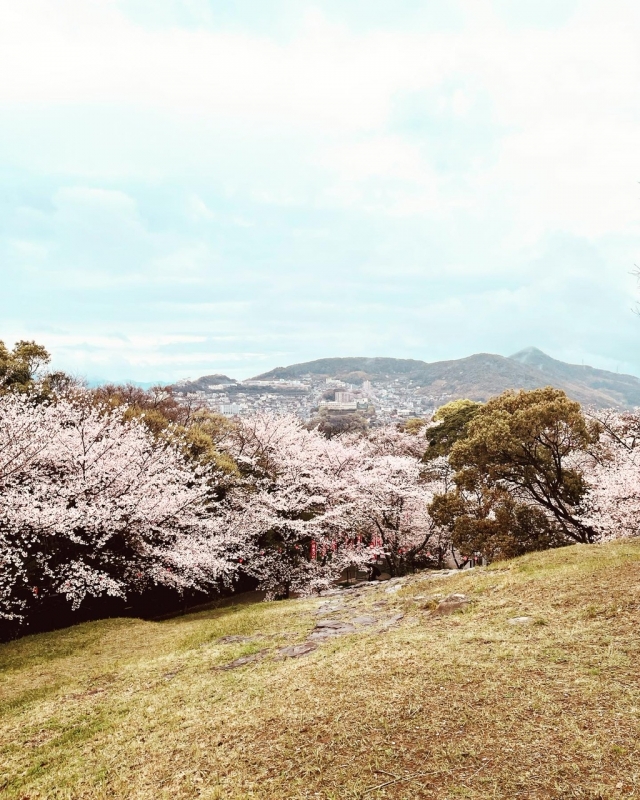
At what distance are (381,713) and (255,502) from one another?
16.5m

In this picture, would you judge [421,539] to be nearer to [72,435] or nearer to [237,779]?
[72,435]

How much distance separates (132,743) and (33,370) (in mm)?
25786

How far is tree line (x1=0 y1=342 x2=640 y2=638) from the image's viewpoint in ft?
47.0

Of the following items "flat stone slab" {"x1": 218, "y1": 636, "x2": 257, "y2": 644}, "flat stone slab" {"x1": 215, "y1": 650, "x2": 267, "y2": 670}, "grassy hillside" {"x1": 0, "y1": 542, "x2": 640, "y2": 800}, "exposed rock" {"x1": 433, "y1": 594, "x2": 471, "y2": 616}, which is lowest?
"flat stone slab" {"x1": 218, "y1": 636, "x2": 257, "y2": 644}

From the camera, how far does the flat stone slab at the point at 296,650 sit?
25.9 ft

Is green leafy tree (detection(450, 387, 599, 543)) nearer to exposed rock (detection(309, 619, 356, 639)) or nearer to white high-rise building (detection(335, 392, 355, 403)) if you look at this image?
exposed rock (detection(309, 619, 356, 639))

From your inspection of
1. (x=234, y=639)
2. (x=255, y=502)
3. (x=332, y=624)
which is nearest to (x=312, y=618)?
(x=332, y=624)

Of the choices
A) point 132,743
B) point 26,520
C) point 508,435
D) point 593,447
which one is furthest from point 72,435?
point 593,447

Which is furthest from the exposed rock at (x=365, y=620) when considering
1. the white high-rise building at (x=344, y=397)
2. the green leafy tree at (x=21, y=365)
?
the white high-rise building at (x=344, y=397)

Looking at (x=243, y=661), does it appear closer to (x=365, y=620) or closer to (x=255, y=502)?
(x=365, y=620)

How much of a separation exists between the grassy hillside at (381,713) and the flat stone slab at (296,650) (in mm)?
151

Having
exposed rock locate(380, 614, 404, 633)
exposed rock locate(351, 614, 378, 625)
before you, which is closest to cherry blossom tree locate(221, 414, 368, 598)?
exposed rock locate(351, 614, 378, 625)

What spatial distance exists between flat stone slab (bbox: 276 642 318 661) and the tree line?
773cm

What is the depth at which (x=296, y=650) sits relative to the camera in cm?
817
